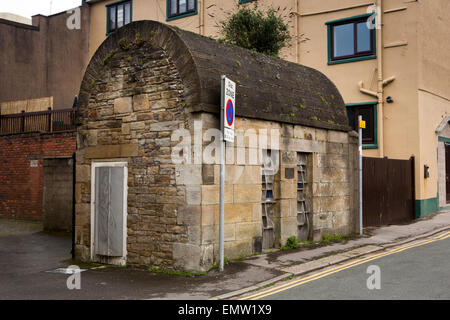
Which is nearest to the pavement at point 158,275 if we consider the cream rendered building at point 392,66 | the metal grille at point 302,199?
the metal grille at point 302,199

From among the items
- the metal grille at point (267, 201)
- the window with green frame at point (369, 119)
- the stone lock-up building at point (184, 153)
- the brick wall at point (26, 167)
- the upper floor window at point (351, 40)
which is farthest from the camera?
the brick wall at point (26, 167)

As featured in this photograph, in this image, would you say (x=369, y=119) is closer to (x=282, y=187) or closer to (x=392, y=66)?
(x=392, y=66)

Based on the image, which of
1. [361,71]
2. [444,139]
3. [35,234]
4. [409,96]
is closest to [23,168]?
[35,234]

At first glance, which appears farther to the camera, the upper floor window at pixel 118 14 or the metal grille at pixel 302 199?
the upper floor window at pixel 118 14

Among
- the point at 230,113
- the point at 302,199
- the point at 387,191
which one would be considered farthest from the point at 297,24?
the point at 230,113

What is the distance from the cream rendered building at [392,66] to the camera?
17578mm

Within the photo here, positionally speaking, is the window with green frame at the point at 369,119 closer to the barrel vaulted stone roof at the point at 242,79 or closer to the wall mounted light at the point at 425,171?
the wall mounted light at the point at 425,171

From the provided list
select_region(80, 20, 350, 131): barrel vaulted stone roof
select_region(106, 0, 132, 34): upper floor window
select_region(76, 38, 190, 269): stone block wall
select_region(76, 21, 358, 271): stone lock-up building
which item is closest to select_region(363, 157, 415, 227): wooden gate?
select_region(80, 20, 350, 131): barrel vaulted stone roof

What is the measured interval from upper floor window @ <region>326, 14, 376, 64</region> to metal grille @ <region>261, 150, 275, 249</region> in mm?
10073

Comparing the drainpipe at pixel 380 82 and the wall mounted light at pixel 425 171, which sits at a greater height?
the drainpipe at pixel 380 82

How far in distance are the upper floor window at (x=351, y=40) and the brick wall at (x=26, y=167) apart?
10811mm

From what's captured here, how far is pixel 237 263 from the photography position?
29.6ft

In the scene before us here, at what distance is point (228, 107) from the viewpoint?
337 inches

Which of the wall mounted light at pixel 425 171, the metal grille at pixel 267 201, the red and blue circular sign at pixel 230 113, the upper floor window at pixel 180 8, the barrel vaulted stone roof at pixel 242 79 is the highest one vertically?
the upper floor window at pixel 180 8
